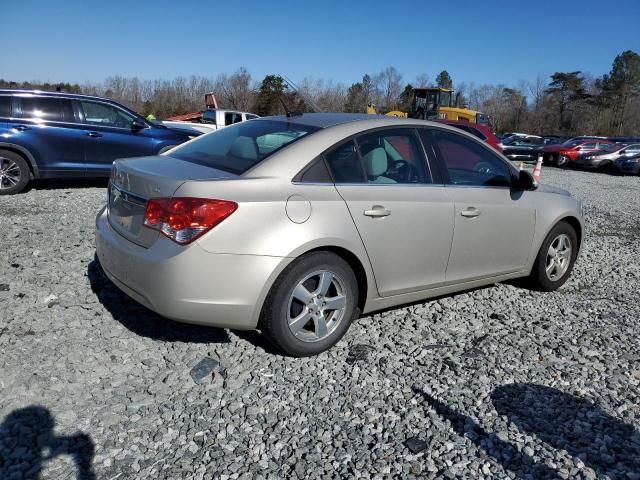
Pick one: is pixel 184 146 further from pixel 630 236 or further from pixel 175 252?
pixel 630 236

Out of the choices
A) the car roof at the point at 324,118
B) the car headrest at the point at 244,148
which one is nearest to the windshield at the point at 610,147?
the car roof at the point at 324,118

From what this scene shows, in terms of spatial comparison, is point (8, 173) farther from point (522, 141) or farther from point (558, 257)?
point (522, 141)

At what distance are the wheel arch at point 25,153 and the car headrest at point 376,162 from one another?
6.79m

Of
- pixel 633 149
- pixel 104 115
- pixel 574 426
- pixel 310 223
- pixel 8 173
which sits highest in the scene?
pixel 104 115

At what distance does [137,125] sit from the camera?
30.8 feet

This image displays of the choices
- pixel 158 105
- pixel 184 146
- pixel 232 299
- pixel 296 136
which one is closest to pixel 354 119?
pixel 296 136

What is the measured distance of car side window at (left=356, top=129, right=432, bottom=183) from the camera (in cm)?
376

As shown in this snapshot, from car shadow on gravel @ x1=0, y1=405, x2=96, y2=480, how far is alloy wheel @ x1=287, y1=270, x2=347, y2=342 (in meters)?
1.34

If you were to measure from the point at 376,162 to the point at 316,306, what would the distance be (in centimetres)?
113

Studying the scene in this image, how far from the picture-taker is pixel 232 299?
3.11 m

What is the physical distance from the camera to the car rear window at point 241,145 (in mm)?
3518

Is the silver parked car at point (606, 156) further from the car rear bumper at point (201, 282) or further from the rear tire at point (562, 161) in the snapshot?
the car rear bumper at point (201, 282)

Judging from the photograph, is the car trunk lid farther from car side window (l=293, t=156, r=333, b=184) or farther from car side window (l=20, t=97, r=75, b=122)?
car side window (l=20, t=97, r=75, b=122)

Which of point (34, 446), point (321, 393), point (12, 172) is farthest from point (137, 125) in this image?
point (34, 446)
